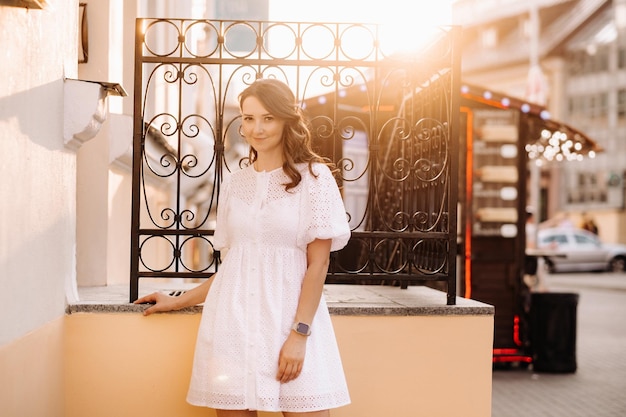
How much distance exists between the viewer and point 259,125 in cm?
298

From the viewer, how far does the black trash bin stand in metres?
9.05

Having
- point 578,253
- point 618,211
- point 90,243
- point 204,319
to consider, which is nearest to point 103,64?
point 90,243

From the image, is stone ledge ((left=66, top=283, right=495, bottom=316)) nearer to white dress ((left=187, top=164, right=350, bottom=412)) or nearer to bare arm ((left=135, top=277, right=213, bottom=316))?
bare arm ((left=135, top=277, right=213, bottom=316))

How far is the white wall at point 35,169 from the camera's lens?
284 centimetres

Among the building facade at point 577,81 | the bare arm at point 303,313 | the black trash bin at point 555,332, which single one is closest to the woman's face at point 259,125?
the bare arm at point 303,313

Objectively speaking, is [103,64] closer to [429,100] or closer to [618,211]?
[429,100]

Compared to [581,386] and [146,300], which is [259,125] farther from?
[581,386]

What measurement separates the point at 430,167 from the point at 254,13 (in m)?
3.56

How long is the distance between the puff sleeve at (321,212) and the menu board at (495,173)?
6.84 metres

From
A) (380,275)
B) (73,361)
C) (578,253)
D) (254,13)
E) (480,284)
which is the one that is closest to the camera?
(73,361)

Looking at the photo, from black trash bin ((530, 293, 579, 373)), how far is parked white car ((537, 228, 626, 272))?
20.2 meters

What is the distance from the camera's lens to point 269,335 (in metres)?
2.95

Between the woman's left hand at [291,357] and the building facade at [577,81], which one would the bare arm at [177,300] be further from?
the building facade at [577,81]

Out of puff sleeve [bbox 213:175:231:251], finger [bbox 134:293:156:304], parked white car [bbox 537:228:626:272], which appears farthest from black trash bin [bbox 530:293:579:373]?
parked white car [bbox 537:228:626:272]
